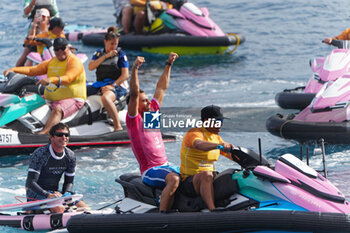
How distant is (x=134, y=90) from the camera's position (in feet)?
20.3

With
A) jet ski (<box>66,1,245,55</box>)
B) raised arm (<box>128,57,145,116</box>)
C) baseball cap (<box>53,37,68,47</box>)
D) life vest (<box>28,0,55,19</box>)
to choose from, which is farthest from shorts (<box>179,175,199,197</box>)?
jet ski (<box>66,1,245,55</box>)

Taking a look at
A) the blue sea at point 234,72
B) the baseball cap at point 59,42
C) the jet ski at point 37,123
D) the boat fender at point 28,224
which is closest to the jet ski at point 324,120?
the blue sea at point 234,72

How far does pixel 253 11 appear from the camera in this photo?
22000 millimetres

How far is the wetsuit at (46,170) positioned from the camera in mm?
6512

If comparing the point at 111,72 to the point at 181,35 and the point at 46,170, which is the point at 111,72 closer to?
the point at 46,170

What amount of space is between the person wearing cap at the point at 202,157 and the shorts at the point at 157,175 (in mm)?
209

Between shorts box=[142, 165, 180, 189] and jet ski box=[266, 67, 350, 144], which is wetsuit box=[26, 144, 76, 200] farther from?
jet ski box=[266, 67, 350, 144]

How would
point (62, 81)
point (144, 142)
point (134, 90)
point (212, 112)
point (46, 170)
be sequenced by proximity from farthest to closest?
point (62, 81)
point (46, 170)
point (144, 142)
point (134, 90)
point (212, 112)

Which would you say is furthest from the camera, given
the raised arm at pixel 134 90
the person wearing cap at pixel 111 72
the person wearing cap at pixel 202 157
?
the person wearing cap at pixel 111 72

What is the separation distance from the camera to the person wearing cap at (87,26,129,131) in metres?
9.68

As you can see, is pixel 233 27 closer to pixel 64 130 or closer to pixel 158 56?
pixel 158 56

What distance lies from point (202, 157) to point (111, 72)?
4198 mm

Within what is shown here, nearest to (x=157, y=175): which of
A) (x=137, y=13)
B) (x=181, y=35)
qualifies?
(x=181, y=35)

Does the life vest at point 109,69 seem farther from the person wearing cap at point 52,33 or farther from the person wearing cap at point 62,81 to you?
the person wearing cap at point 52,33
